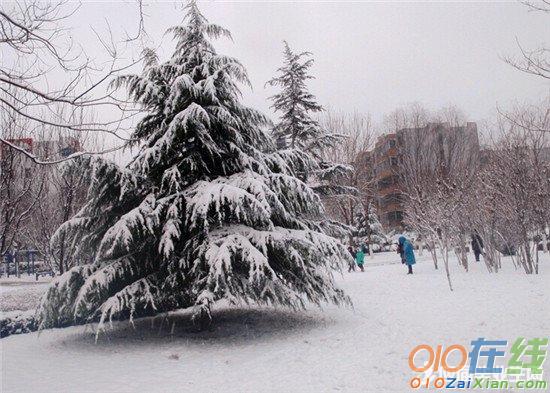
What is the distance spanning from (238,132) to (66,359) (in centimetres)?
557

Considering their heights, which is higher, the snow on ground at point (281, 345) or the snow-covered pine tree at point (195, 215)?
the snow-covered pine tree at point (195, 215)

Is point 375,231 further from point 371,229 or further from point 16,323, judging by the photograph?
point 16,323

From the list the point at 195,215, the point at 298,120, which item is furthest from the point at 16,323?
the point at 298,120

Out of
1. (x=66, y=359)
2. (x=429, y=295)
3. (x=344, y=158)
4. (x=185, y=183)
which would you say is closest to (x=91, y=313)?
(x=66, y=359)

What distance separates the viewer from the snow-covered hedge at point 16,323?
10.1 metres

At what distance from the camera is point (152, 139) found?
9617 mm

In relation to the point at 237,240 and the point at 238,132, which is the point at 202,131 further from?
the point at 237,240

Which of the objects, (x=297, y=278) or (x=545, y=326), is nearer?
(x=545, y=326)

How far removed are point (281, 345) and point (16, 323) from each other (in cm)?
675

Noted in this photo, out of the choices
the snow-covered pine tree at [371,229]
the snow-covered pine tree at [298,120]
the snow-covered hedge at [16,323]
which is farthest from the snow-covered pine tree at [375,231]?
the snow-covered hedge at [16,323]

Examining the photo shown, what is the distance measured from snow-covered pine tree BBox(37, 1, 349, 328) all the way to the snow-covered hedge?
200 cm

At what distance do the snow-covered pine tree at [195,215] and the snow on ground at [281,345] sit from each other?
2.25 ft

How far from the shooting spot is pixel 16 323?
33.9ft

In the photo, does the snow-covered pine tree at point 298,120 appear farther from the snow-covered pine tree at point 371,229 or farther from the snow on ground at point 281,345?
the snow-covered pine tree at point 371,229
